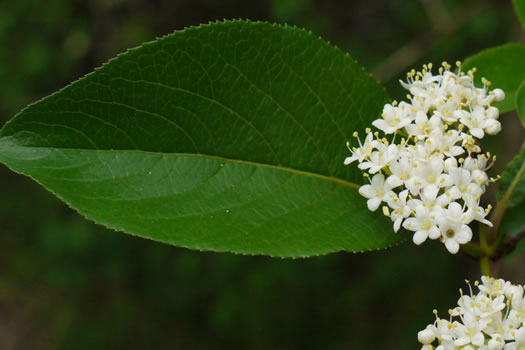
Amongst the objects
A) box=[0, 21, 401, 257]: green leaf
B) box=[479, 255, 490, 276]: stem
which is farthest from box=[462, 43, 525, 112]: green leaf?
box=[479, 255, 490, 276]: stem

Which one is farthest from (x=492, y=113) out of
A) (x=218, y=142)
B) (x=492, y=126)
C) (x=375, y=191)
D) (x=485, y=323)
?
(x=218, y=142)

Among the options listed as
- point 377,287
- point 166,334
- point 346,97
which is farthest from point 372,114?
point 166,334

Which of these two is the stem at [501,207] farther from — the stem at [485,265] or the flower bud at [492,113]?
the flower bud at [492,113]

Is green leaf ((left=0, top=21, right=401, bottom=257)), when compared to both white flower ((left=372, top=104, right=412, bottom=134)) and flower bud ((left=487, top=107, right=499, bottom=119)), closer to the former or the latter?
white flower ((left=372, top=104, right=412, bottom=134))

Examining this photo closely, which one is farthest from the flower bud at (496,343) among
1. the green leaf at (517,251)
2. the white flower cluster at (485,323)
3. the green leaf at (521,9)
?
the green leaf at (521,9)

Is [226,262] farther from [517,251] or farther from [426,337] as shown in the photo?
[426,337]
